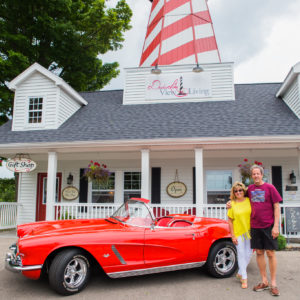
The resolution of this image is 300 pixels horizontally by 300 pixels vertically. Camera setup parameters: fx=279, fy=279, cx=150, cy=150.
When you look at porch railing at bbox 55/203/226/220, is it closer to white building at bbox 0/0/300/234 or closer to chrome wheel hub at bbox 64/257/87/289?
white building at bbox 0/0/300/234

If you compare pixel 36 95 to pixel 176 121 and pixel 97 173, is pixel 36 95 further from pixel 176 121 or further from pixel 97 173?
pixel 176 121

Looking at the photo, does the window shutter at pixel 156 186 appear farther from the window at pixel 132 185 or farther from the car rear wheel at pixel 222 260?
the car rear wheel at pixel 222 260

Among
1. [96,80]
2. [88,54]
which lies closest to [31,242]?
[88,54]

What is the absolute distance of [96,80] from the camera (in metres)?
18.6

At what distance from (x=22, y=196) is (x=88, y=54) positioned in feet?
31.3

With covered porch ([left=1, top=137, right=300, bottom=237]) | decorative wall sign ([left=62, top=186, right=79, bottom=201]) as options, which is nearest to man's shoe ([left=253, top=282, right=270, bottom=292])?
covered porch ([left=1, top=137, right=300, bottom=237])

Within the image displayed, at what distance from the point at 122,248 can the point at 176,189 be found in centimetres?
593

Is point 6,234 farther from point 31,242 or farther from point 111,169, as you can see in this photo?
point 31,242

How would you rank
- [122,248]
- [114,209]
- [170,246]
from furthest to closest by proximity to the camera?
1. [114,209]
2. [170,246]
3. [122,248]

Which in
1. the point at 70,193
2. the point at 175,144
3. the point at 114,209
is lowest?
the point at 114,209

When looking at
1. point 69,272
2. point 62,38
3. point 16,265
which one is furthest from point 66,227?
point 62,38

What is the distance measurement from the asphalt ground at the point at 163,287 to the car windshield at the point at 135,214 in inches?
35.8

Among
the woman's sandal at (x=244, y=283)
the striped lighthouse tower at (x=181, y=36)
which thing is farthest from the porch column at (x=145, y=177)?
the striped lighthouse tower at (x=181, y=36)

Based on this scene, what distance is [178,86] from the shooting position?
436 inches
